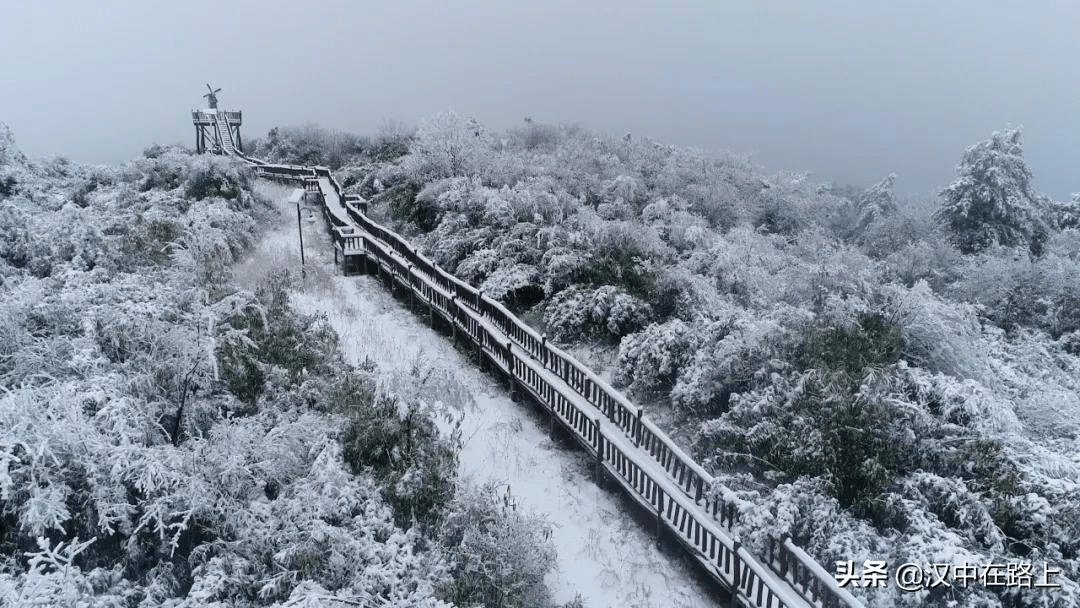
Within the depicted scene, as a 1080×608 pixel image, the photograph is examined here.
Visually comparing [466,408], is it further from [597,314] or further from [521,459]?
[597,314]

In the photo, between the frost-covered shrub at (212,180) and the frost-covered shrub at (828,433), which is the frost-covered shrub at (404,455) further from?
the frost-covered shrub at (212,180)

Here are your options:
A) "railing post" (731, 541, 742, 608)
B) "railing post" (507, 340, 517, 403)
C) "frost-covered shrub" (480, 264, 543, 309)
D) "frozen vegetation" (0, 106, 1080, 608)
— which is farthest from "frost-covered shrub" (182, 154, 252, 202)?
"railing post" (731, 541, 742, 608)

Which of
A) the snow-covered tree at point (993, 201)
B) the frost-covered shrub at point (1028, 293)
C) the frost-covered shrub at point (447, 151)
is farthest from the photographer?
the frost-covered shrub at point (447, 151)

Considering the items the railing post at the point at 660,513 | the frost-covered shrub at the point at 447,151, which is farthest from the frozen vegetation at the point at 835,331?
the railing post at the point at 660,513

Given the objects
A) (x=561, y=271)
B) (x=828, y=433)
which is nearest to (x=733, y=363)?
(x=828, y=433)

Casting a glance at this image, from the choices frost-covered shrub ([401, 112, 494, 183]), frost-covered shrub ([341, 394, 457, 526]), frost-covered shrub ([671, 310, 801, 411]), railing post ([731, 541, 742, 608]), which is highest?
frost-covered shrub ([401, 112, 494, 183])

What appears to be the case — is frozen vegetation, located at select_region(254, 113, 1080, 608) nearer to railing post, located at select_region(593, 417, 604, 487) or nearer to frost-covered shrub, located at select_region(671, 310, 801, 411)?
frost-covered shrub, located at select_region(671, 310, 801, 411)
